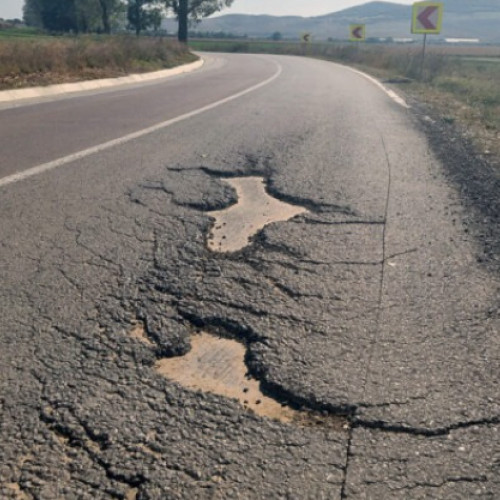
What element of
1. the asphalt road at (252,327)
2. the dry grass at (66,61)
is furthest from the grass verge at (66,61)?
the asphalt road at (252,327)

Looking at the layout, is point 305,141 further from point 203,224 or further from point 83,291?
Answer: point 83,291

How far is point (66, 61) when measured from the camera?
16.4m

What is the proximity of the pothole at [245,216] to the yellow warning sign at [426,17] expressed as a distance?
19746 mm

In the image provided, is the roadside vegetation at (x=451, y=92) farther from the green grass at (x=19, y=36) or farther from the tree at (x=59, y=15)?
the tree at (x=59, y=15)

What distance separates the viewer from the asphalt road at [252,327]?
6.33ft

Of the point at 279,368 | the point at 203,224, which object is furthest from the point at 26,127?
the point at 279,368

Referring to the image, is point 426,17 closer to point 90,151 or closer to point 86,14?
point 90,151

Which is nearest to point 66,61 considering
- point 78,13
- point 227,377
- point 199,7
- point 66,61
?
point 66,61

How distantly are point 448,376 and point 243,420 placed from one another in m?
0.88

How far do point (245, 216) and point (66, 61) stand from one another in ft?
45.4

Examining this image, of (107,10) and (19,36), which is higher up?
(107,10)

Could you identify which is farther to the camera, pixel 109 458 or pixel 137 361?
pixel 137 361

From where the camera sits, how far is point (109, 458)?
195cm

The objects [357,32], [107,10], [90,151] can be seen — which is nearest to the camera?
[90,151]
